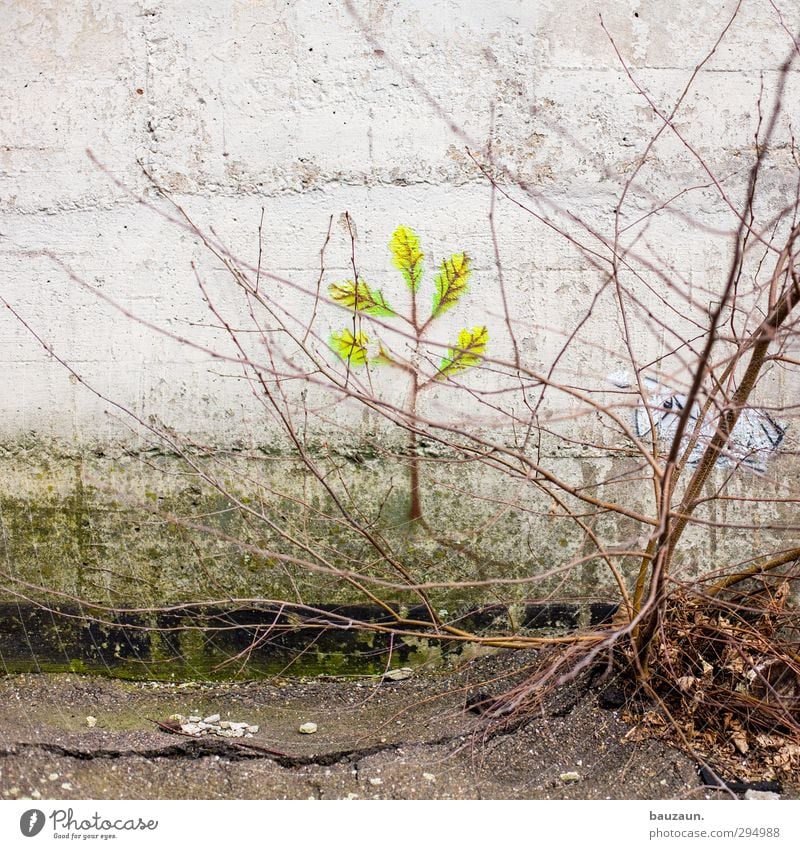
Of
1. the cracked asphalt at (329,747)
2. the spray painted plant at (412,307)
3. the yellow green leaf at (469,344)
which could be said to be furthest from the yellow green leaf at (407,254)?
the cracked asphalt at (329,747)

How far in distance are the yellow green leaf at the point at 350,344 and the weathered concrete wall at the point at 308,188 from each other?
0.17 ft

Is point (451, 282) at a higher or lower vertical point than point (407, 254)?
lower

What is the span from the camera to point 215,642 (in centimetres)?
302

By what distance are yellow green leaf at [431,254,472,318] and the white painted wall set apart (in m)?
0.05

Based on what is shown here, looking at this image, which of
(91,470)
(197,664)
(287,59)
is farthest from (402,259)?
(197,664)

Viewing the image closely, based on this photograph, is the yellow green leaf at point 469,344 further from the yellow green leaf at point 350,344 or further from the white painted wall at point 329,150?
the yellow green leaf at point 350,344

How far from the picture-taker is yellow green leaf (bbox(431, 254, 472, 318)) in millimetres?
2930

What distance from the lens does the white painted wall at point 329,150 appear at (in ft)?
9.43

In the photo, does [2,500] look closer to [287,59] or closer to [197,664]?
[197,664]

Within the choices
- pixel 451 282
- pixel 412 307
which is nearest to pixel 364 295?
pixel 412 307

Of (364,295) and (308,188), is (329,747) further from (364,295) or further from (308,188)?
(308,188)

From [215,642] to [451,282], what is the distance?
1671 millimetres

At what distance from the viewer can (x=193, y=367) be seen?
9.70 feet

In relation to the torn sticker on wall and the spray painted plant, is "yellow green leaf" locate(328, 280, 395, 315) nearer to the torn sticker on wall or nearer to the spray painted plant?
the spray painted plant
